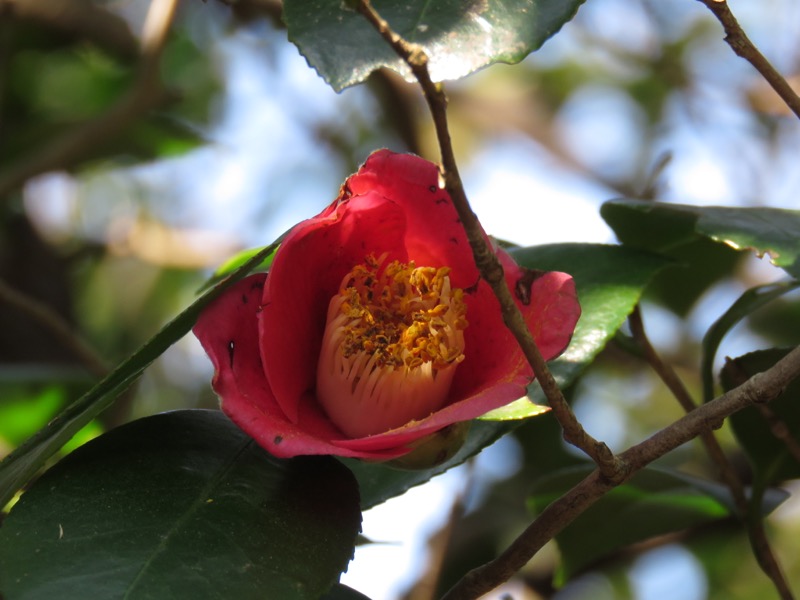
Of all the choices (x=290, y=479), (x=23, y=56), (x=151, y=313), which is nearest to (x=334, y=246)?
(x=290, y=479)

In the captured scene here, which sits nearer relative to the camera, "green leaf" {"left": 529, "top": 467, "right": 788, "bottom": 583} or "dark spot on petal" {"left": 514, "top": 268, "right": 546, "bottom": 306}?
"dark spot on petal" {"left": 514, "top": 268, "right": 546, "bottom": 306}

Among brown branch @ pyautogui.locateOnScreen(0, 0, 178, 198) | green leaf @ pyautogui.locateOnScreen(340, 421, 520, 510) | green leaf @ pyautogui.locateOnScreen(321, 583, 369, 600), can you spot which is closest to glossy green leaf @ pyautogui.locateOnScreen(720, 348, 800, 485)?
green leaf @ pyautogui.locateOnScreen(340, 421, 520, 510)

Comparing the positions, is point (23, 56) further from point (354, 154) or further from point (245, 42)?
point (354, 154)

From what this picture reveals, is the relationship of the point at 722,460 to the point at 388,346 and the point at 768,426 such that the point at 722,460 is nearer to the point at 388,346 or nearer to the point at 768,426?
the point at 768,426

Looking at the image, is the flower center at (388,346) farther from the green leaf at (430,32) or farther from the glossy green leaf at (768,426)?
the glossy green leaf at (768,426)

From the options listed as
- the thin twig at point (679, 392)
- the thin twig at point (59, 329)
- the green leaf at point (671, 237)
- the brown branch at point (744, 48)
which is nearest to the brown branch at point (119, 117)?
the thin twig at point (59, 329)

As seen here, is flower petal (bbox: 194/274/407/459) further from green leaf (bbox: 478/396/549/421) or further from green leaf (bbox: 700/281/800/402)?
green leaf (bbox: 700/281/800/402)
